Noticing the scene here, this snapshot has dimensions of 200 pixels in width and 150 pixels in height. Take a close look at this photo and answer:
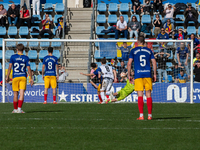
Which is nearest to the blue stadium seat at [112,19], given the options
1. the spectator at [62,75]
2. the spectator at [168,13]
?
the spectator at [168,13]

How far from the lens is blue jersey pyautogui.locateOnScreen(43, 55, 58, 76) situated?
14.6 metres

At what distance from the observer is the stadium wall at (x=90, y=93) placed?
16.4 metres

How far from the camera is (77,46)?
19.4 metres

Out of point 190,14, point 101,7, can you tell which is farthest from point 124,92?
point 101,7

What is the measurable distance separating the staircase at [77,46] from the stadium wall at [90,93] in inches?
30.2

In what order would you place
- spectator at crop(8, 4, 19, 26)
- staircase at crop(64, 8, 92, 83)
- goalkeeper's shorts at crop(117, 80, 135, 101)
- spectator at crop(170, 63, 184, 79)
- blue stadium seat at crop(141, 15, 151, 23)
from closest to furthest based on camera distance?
goalkeeper's shorts at crop(117, 80, 135, 101) < spectator at crop(170, 63, 184, 79) < staircase at crop(64, 8, 92, 83) < blue stadium seat at crop(141, 15, 151, 23) < spectator at crop(8, 4, 19, 26)

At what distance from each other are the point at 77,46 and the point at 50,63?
490 cm

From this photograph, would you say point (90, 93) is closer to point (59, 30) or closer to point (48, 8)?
point (59, 30)

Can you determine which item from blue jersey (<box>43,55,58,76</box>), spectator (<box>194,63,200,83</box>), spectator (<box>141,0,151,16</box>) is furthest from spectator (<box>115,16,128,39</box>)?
blue jersey (<box>43,55,58,76</box>)

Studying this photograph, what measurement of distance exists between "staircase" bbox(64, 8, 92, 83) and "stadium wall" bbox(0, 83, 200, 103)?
2.52 ft

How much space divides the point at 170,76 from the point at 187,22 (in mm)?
5796

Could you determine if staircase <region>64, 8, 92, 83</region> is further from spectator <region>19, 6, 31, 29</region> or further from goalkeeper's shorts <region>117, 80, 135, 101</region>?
spectator <region>19, 6, 31, 29</region>
